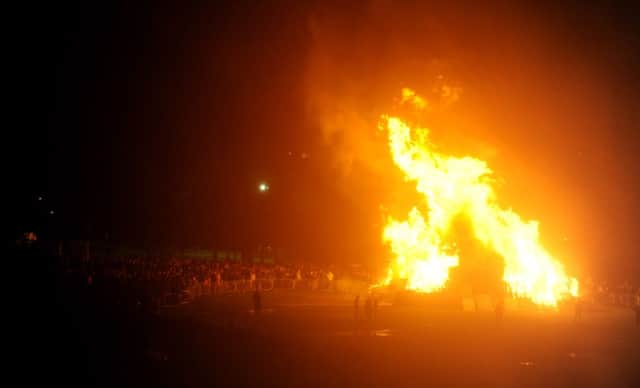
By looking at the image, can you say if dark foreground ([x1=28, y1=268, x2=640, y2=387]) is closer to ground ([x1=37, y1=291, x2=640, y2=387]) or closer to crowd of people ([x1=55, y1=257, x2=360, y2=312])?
ground ([x1=37, y1=291, x2=640, y2=387])

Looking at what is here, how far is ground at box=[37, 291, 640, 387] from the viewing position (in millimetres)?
15930

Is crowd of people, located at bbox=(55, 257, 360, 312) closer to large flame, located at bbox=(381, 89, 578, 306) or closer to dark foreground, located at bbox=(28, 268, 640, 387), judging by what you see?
dark foreground, located at bbox=(28, 268, 640, 387)

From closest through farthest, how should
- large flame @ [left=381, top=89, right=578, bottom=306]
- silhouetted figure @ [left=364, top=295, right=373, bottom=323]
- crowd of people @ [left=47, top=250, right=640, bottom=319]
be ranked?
crowd of people @ [left=47, top=250, right=640, bottom=319] < silhouetted figure @ [left=364, top=295, right=373, bottom=323] < large flame @ [left=381, top=89, right=578, bottom=306]

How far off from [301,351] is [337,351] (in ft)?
3.71

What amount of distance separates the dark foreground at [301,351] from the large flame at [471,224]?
1194 centimetres

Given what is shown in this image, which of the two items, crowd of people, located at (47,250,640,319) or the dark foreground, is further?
crowd of people, located at (47,250,640,319)

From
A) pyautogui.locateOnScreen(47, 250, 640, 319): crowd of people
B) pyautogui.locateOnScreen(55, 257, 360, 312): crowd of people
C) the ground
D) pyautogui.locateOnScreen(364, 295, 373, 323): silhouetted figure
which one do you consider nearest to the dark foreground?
the ground

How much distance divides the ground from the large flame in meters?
10.6

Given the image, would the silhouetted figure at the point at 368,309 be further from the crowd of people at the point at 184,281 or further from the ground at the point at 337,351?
the crowd of people at the point at 184,281

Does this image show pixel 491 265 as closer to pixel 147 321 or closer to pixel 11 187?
pixel 147 321

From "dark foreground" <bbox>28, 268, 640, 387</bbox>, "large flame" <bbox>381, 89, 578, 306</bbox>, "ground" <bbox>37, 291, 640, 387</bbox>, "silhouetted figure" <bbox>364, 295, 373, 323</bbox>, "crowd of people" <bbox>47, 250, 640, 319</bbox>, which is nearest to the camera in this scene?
"dark foreground" <bbox>28, 268, 640, 387</bbox>

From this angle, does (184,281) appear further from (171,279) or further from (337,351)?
(337,351)

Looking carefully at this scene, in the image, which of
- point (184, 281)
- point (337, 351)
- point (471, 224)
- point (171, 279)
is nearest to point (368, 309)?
point (337, 351)

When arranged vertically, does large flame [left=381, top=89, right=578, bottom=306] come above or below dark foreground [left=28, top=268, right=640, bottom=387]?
above
